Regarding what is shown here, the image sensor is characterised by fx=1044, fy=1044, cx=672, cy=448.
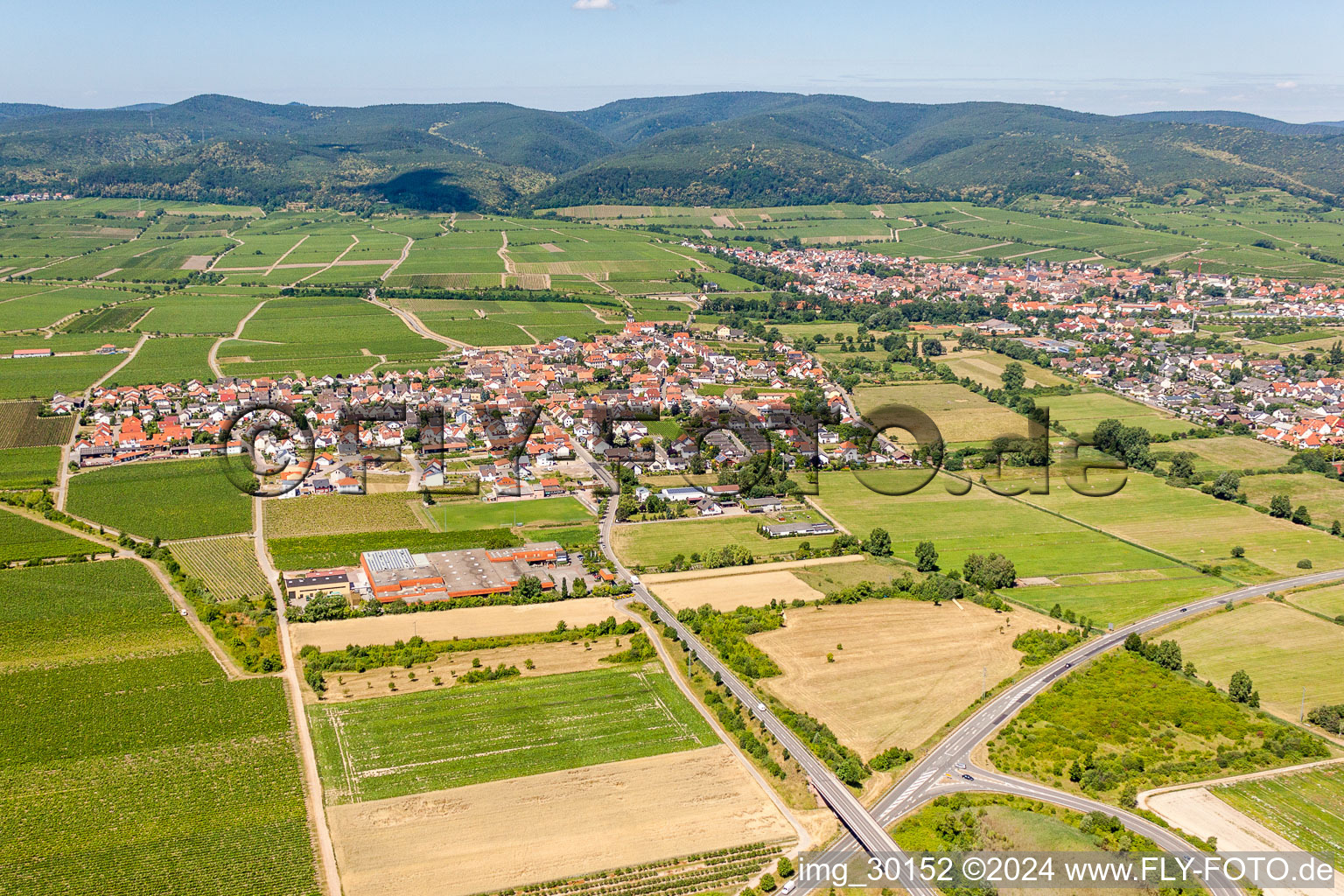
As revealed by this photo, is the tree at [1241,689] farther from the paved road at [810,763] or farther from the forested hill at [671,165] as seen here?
the forested hill at [671,165]

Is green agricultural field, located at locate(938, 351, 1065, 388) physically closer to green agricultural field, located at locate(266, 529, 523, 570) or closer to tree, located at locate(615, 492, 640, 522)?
tree, located at locate(615, 492, 640, 522)

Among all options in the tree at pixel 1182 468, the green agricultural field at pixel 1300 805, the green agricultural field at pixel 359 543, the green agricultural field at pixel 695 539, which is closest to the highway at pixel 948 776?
the green agricultural field at pixel 1300 805

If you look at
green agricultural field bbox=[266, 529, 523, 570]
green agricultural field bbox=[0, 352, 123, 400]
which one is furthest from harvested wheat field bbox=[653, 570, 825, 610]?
green agricultural field bbox=[0, 352, 123, 400]

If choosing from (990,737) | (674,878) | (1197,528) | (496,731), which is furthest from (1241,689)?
(496,731)

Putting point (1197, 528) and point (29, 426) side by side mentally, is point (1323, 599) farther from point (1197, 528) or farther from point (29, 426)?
point (29, 426)

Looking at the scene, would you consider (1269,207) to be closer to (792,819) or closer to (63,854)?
(792,819)

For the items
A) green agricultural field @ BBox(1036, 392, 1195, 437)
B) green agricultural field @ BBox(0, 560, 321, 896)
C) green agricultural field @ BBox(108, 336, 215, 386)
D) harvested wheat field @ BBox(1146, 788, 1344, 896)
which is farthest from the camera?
green agricultural field @ BBox(108, 336, 215, 386)

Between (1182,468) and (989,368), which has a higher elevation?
(989,368)
